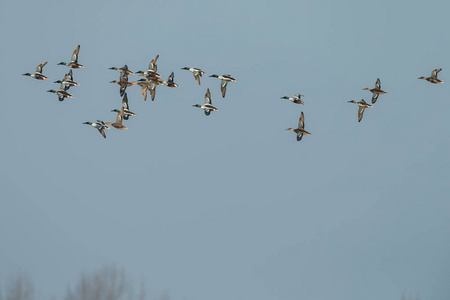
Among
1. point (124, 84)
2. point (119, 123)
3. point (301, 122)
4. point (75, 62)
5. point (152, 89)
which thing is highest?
point (75, 62)

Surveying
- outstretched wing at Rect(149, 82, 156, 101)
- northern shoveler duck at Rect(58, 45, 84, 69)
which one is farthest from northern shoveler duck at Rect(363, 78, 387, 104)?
northern shoveler duck at Rect(58, 45, 84, 69)

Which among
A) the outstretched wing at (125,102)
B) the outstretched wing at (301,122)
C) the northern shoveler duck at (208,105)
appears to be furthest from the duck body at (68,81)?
the outstretched wing at (301,122)

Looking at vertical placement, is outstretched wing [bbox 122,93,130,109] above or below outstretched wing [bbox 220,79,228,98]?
below

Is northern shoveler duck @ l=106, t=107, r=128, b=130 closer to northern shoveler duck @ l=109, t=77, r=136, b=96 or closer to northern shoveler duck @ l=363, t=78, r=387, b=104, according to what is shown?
northern shoveler duck @ l=109, t=77, r=136, b=96

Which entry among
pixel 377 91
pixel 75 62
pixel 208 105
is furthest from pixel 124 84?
pixel 377 91

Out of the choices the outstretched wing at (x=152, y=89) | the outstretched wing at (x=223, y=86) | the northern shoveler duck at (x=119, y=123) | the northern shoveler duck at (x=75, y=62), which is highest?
the northern shoveler duck at (x=75, y=62)

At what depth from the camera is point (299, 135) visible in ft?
260

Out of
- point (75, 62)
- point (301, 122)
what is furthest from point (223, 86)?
point (75, 62)

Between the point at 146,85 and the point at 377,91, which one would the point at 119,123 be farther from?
the point at 377,91

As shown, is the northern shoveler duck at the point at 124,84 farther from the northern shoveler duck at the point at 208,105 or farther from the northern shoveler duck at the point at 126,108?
the northern shoveler duck at the point at 208,105

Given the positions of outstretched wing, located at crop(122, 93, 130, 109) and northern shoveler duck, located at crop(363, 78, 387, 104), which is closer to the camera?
northern shoveler duck, located at crop(363, 78, 387, 104)

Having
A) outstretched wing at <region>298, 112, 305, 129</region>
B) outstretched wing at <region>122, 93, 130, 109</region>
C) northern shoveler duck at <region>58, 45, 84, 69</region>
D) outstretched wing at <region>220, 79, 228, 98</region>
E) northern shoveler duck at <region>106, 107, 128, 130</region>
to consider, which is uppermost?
northern shoveler duck at <region>58, 45, 84, 69</region>

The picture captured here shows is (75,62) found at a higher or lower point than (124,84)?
higher

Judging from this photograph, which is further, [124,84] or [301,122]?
[124,84]
